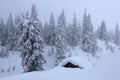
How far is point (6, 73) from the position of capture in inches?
1425

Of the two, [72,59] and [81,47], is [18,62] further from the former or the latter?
[72,59]

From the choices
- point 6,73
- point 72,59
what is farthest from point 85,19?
point 72,59

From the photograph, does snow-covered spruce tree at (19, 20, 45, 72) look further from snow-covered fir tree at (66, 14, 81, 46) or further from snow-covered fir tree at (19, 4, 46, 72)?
snow-covered fir tree at (66, 14, 81, 46)

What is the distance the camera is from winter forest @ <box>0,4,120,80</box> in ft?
51.2

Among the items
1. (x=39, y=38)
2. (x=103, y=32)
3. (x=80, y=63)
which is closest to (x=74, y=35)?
(x=103, y=32)

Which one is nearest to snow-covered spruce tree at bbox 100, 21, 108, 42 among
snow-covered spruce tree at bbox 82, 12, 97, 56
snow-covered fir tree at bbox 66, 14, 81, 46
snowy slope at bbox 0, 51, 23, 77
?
snow-covered fir tree at bbox 66, 14, 81, 46

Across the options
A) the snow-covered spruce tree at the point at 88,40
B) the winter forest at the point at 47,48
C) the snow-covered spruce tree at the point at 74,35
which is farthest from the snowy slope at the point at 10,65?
the snow-covered spruce tree at the point at 74,35

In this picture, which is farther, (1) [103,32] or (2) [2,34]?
(1) [103,32]

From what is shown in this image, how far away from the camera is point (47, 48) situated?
185 feet

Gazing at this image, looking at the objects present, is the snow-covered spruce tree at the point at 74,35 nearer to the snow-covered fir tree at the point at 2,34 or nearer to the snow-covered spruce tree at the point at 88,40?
the snow-covered spruce tree at the point at 88,40

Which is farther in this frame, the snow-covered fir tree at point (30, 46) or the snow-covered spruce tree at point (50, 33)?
the snow-covered spruce tree at point (50, 33)

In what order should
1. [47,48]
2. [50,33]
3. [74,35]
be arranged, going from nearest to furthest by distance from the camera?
[47,48]
[50,33]
[74,35]

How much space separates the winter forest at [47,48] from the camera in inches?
614

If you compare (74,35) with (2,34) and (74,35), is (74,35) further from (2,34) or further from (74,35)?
(2,34)
